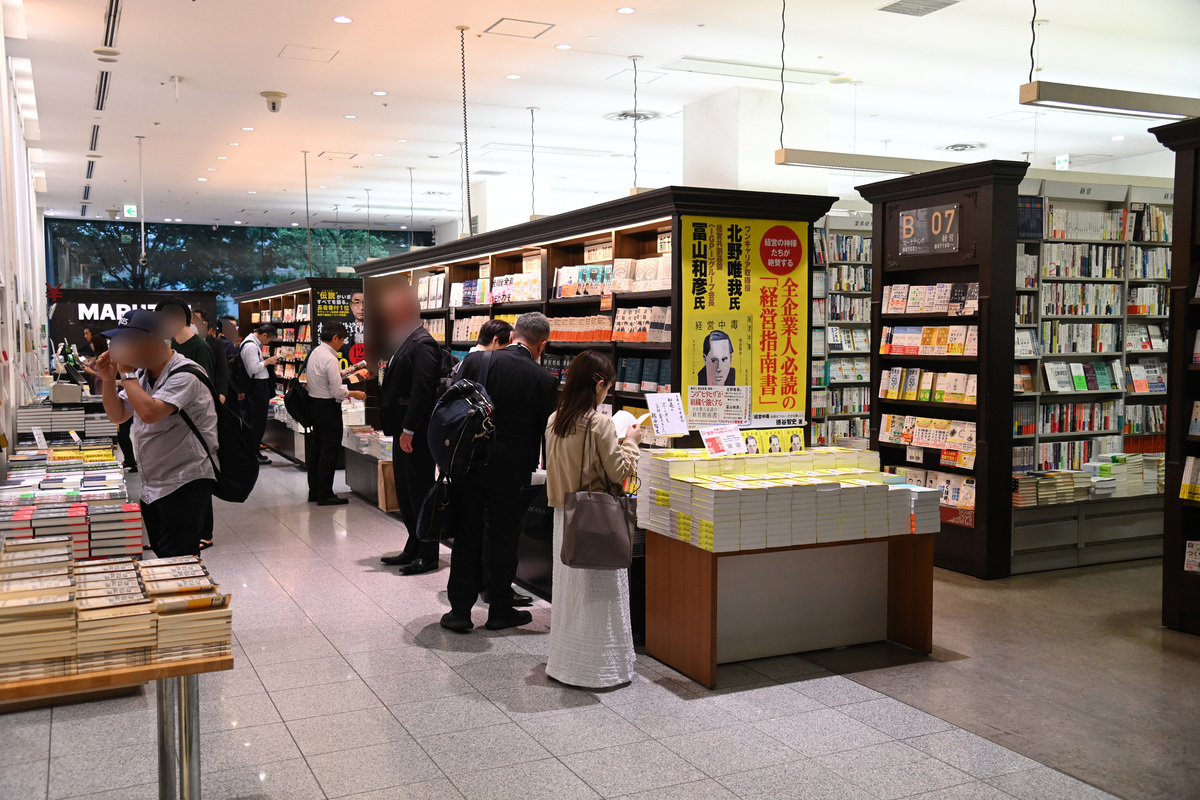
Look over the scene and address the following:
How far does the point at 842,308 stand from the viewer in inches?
336

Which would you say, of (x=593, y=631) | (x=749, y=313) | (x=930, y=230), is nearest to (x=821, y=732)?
(x=593, y=631)

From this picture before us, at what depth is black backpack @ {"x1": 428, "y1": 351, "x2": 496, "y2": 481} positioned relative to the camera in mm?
4566

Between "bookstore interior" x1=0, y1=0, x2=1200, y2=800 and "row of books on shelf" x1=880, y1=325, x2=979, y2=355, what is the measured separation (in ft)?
0.16

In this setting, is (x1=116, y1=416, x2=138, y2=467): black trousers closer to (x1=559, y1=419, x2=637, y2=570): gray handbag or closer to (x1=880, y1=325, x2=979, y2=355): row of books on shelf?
(x1=559, y1=419, x2=637, y2=570): gray handbag

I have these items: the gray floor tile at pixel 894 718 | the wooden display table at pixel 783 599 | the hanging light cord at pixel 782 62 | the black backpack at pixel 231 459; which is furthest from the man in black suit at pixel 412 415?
the hanging light cord at pixel 782 62

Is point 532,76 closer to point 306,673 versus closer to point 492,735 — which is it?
point 306,673

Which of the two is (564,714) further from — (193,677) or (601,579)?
(193,677)

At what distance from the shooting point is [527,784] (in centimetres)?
316

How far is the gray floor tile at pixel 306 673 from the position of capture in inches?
162

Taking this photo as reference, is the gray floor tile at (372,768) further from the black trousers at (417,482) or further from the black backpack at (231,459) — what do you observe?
the black trousers at (417,482)

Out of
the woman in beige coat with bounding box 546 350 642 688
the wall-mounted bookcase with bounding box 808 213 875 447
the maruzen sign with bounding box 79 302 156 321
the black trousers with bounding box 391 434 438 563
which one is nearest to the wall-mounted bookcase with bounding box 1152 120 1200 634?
the woman in beige coat with bounding box 546 350 642 688

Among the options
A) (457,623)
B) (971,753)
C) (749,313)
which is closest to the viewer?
(971,753)

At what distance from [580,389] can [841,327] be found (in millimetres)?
5119

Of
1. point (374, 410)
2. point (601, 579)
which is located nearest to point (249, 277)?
point (374, 410)
